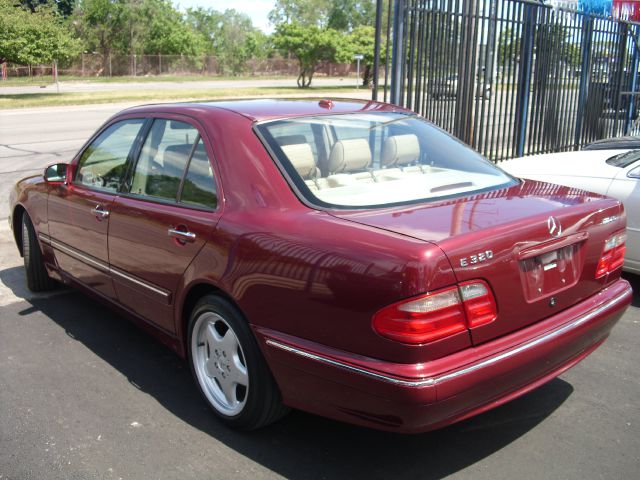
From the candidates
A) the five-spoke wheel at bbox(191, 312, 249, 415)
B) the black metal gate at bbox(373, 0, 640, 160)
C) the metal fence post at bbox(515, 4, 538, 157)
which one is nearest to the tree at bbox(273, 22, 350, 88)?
the black metal gate at bbox(373, 0, 640, 160)

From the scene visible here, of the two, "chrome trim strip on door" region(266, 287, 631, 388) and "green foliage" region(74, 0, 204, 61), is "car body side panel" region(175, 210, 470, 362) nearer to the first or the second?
"chrome trim strip on door" region(266, 287, 631, 388)

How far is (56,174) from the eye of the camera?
193 inches

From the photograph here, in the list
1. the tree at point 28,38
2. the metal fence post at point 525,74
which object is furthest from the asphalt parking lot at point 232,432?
the tree at point 28,38

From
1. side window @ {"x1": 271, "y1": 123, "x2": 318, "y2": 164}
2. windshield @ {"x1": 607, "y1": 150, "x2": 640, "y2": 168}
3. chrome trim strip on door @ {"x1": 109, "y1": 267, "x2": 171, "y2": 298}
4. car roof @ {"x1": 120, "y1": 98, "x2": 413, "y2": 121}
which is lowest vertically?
chrome trim strip on door @ {"x1": 109, "y1": 267, "x2": 171, "y2": 298}

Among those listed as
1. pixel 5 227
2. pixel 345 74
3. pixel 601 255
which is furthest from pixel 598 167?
pixel 345 74

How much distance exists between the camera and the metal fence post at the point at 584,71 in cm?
1123

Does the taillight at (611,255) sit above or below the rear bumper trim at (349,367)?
above

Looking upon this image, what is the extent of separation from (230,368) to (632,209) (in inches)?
140

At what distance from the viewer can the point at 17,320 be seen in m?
5.05

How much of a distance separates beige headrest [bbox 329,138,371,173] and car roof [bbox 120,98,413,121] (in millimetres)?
274

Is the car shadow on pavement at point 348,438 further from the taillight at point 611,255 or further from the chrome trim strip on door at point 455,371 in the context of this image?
the taillight at point 611,255

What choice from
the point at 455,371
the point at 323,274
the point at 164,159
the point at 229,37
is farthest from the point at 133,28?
→ the point at 455,371

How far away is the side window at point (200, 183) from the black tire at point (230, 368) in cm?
51

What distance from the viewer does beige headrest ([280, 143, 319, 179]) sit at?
341cm
